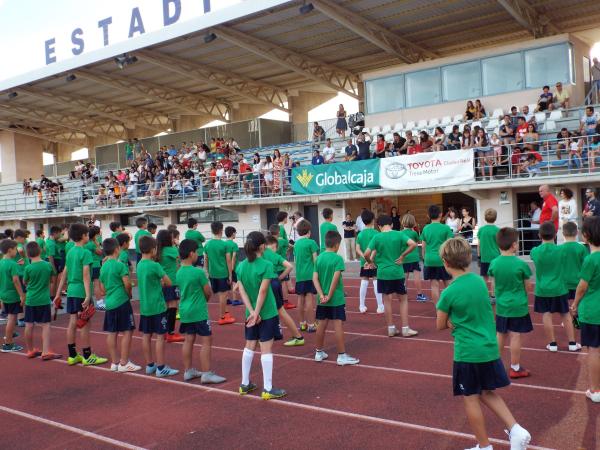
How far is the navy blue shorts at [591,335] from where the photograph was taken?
531cm

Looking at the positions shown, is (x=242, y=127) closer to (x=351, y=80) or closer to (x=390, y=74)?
(x=351, y=80)

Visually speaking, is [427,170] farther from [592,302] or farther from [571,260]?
[592,302]

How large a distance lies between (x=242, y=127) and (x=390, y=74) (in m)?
11.1

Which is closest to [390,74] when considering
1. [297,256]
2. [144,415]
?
[297,256]

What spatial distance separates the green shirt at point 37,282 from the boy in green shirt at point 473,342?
6.46 m

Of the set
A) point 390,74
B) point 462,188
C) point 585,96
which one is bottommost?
point 462,188

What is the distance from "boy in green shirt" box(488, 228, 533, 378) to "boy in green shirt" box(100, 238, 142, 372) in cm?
461

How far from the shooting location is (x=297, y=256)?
30.2 feet

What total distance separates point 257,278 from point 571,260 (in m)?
3.89

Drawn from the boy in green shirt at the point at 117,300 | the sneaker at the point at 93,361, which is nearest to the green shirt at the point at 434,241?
the boy in green shirt at the point at 117,300

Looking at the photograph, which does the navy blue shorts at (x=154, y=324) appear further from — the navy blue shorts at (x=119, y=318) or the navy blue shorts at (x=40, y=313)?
the navy blue shorts at (x=40, y=313)

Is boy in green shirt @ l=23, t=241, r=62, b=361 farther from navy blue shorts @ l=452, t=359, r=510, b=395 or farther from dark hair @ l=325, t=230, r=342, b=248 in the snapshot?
navy blue shorts @ l=452, t=359, r=510, b=395

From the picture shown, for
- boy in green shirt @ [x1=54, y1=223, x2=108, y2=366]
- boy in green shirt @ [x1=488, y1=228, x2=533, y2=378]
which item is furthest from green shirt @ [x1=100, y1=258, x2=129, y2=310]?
boy in green shirt @ [x1=488, y1=228, x2=533, y2=378]

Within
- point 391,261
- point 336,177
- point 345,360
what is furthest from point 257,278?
point 336,177
